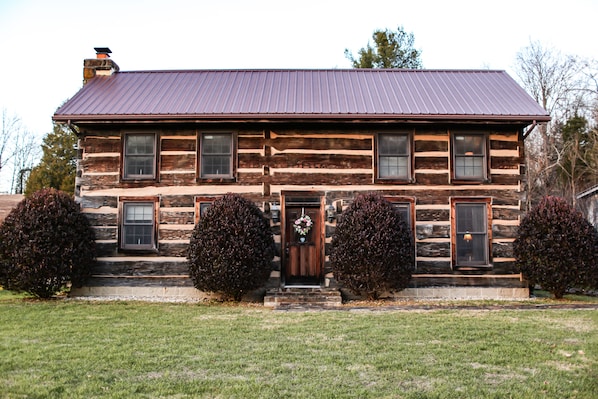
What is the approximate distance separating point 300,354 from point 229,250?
5.73m

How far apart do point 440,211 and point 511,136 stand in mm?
2743

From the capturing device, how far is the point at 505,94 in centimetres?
1566

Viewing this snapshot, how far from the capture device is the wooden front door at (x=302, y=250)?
14.4 metres

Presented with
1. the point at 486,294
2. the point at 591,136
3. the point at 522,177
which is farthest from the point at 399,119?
the point at 591,136

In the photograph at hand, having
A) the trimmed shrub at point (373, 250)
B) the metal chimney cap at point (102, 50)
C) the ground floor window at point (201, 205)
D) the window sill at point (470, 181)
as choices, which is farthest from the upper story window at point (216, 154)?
the window sill at point (470, 181)

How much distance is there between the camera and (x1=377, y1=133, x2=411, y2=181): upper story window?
14.6m

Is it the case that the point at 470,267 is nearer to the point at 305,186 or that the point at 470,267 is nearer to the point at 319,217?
the point at 319,217

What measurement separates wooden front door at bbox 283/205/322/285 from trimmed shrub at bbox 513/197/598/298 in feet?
16.6

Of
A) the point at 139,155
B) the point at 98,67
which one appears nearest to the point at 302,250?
the point at 139,155

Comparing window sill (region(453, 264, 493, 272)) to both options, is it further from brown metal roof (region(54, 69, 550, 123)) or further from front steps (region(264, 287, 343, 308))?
brown metal roof (region(54, 69, 550, 123))

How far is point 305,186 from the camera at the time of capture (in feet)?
47.5

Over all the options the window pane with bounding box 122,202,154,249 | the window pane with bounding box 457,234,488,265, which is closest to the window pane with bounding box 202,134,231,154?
the window pane with bounding box 122,202,154,249

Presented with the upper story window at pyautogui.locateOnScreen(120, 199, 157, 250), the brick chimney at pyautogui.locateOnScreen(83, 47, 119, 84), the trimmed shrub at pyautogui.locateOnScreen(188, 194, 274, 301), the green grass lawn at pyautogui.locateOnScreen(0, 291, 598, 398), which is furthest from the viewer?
the brick chimney at pyautogui.locateOnScreen(83, 47, 119, 84)

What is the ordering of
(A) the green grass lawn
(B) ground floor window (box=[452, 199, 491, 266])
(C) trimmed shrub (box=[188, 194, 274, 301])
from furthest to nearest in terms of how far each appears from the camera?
(B) ground floor window (box=[452, 199, 491, 266]) < (C) trimmed shrub (box=[188, 194, 274, 301]) < (A) the green grass lawn
